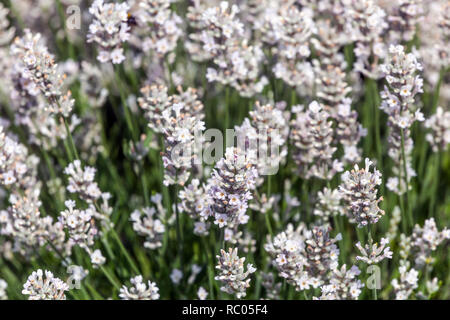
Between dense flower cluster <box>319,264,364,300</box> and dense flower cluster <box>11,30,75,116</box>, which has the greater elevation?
dense flower cluster <box>11,30,75,116</box>

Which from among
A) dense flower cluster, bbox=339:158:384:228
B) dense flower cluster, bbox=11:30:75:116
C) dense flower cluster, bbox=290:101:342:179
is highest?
dense flower cluster, bbox=11:30:75:116

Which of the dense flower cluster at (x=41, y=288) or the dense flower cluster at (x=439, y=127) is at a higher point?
the dense flower cluster at (x=439, y=127)

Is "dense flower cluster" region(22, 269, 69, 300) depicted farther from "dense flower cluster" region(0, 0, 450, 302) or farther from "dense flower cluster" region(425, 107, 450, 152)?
"dense flower cluster" region(425, 107, 450, 152)

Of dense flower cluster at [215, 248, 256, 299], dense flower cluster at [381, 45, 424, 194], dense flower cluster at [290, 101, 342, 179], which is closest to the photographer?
dense flower cluster at [215, 248, 256, 299]

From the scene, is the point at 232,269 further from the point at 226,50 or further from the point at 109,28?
the point at 109,28

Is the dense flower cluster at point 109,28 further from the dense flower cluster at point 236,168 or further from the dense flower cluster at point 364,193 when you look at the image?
the dense flower cluster at point 364,193

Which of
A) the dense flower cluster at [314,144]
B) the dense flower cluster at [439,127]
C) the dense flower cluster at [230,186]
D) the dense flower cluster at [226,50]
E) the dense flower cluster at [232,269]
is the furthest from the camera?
the dense flower cluster at [439,127]

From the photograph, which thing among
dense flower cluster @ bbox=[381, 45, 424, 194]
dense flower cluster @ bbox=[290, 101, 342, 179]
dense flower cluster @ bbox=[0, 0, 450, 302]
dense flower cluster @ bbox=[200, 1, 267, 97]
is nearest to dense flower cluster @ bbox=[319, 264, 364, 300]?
dense flower cluster @ bbox=[0, 0, 450, 302]

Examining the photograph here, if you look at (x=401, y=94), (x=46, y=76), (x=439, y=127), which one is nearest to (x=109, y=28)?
(x=46, y=76)

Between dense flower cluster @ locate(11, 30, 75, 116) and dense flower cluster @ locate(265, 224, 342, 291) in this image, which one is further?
dense flower cluster @ locate(11, 30, 75, 116)

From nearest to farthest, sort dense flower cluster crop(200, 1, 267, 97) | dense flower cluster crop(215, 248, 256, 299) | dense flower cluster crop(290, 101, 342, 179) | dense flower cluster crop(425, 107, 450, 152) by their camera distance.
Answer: dense flower cluster crop(215, 248, 256, 299) → dense flower cluster crop(290, 101, 342, 179) → dense flower cluster crop(200, 1, 267, 97) → dense flower cluster crop(425, 107, 450, 152)

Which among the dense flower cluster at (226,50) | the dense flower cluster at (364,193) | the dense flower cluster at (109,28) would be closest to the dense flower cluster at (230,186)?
the dense flower cluster at (364,193)

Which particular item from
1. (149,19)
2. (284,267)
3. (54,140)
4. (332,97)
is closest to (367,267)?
(284,267)
